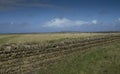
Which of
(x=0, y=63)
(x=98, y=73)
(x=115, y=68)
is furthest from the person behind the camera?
(x=0, y=63)

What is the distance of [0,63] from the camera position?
22.5 metres

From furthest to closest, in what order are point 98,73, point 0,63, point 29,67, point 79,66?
point 0,63 → point 29,67 → point 79,66 → point 98,73

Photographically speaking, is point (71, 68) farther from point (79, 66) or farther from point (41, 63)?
point (41, 63)

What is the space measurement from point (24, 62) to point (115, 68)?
8996 mm

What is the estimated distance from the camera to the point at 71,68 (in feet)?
61.3

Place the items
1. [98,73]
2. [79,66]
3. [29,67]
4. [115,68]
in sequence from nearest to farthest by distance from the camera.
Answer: [98,73] → [115,68] → [79,66] → [29,67]

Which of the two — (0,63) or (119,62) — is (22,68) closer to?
(0,63)

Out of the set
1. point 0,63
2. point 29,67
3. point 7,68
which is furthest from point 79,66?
point 0,63

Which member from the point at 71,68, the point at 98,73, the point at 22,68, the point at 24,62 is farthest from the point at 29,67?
the point at 98,73

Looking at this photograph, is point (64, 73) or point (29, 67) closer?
point (64, 73)

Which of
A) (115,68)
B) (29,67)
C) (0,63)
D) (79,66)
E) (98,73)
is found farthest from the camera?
(0,63)

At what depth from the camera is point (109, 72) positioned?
17.1 metres

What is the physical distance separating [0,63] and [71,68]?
7.38 metres

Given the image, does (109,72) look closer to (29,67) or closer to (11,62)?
(29,67)
